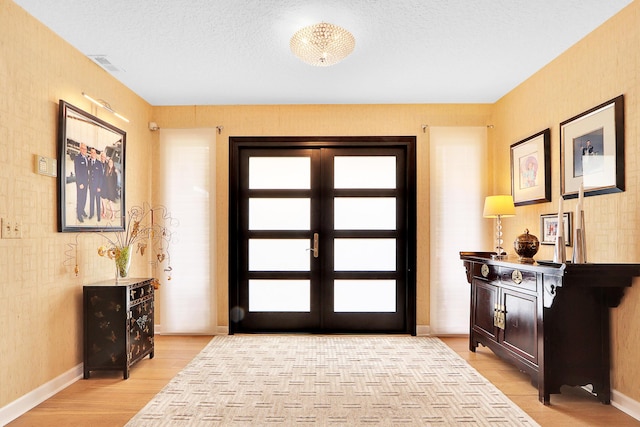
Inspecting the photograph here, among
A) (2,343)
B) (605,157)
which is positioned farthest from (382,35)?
(2,343)

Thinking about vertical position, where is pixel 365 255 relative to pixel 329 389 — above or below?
above

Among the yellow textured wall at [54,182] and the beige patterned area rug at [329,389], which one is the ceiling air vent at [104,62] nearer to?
the yellow textured wall at [54,182]

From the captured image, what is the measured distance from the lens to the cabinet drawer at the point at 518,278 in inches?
116

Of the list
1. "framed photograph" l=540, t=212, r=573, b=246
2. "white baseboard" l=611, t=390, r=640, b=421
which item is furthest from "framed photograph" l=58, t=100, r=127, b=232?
"white baseboard" l=611, t=390, r=640, b=421

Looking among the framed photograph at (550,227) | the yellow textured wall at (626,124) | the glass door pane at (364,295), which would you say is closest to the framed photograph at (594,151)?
the yellow textured wall at (626,124)

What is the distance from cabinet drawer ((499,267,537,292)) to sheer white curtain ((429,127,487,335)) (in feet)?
3.94

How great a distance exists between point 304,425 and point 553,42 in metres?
3.37

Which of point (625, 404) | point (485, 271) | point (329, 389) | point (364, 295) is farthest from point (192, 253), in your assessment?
point (625, 404)

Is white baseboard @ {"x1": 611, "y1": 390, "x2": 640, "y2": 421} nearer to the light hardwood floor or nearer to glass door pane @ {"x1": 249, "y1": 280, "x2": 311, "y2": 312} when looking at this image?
the light hardwood floor

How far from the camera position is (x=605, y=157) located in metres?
2.84

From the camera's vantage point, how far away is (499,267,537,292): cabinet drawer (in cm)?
296

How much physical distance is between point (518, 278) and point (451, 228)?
5.04 ft

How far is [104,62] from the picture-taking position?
353 cm

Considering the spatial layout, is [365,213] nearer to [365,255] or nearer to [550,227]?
[365,255]
